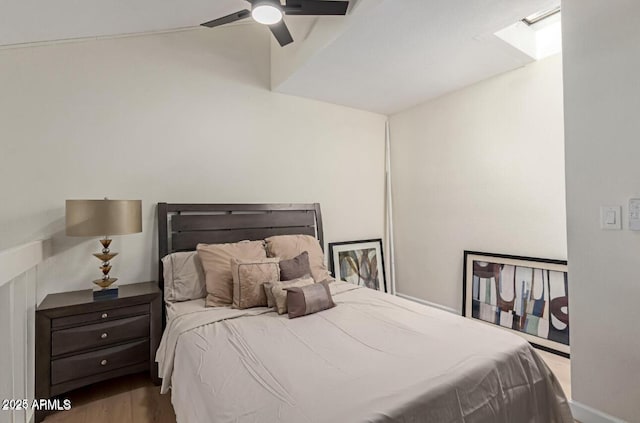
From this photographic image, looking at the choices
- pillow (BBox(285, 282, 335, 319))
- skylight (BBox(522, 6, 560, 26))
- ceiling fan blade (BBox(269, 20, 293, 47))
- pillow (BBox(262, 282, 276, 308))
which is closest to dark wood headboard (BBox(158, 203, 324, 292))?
pillow (BBox(262, 282, 276, 308))

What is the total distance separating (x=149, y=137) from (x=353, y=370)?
2434mm

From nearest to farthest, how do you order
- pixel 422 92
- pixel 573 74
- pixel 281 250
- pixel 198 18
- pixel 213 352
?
1. pixel 213 352
2. pixel 573 74
3. pixel 198 18
4. pixel 281 250
5. pixel 422 92

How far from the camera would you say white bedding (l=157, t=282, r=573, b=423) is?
1131mm

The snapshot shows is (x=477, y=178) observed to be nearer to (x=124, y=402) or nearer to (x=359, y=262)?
(x=359, y=262)

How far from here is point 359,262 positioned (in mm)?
3730

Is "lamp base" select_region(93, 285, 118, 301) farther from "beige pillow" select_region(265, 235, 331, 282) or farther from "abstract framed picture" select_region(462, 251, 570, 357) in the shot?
"abstract framed picture" select_region(462, 251, 570, 357)

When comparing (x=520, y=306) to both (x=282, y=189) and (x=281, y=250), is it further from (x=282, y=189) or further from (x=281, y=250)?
(x=282, y=189)

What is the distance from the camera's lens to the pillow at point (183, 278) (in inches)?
94.0

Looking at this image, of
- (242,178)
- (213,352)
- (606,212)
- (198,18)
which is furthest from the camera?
(242,178)

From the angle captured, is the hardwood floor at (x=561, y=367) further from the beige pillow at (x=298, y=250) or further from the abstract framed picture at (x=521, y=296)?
the beige pillow at (x=298, y=250)

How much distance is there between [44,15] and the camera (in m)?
1.86

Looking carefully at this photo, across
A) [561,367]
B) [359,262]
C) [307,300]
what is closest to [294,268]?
[307,300]

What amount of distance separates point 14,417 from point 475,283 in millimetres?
3474

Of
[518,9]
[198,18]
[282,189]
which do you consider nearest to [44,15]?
[198,18]
